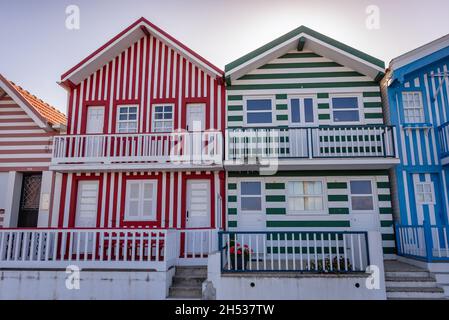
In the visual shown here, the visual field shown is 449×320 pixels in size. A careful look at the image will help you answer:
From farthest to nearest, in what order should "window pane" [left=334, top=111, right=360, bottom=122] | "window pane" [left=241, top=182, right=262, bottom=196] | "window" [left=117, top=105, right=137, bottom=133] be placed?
"window" [left=117, top=105, right=137, bottom=133] → "window pane" [left=334, top=111, right=360, bottom=122] → "window pane" [left=241, top=182, right=262, bottom=196]

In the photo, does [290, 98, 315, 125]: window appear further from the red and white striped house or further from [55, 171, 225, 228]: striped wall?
the red and white striped house

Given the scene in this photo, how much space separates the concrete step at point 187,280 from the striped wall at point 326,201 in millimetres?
2935

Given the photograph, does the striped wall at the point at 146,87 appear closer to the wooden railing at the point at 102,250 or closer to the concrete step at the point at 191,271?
the wooden railing at the point at 102,250

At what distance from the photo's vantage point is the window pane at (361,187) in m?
12.2

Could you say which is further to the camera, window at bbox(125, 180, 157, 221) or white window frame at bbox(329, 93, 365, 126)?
white window frame at bbox(329, 93, 365, 126)

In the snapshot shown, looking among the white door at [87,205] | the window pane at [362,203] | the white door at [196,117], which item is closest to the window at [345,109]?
the window pane at [362,203]

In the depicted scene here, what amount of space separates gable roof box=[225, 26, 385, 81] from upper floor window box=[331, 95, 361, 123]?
46.8 inches

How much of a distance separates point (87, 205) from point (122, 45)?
6581 mm

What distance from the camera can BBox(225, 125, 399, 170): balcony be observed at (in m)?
11.4

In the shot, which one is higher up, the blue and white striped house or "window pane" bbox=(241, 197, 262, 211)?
the blue and white striped house

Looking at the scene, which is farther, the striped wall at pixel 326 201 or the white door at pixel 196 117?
the white door at pixel 196 117

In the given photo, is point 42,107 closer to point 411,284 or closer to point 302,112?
point 302,112

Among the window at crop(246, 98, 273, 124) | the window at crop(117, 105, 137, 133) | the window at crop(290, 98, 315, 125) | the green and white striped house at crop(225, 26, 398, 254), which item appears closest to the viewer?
the green and white striped house at crop(225, 26, 398, 254)

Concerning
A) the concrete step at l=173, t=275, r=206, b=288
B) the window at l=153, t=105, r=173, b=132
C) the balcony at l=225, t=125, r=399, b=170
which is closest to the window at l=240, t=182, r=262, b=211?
the balcony at l=225, t=125, r=399, b=170
